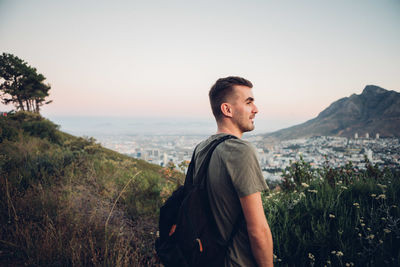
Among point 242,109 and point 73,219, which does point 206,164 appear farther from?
point 73,219

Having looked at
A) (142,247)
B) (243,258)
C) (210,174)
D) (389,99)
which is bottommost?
(142,247)

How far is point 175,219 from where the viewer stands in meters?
1.48

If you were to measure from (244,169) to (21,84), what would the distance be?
37.1m

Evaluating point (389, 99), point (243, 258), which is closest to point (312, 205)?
point (243, 258)

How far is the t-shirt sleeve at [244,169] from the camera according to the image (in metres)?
1.15

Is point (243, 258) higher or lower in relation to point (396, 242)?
higher

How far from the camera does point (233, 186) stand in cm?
121

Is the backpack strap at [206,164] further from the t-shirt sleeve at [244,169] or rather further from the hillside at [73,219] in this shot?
the hillside at [73,219]

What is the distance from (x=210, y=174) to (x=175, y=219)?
543 millimetres

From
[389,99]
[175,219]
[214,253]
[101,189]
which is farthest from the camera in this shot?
[389,99]

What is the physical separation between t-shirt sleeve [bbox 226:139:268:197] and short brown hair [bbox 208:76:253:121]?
51 centimetres

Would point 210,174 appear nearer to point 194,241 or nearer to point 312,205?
point 194,241

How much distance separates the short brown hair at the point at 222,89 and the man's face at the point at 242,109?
0.05 metres

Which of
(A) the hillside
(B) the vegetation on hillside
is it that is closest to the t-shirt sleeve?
(B) the vegetation on hillside
